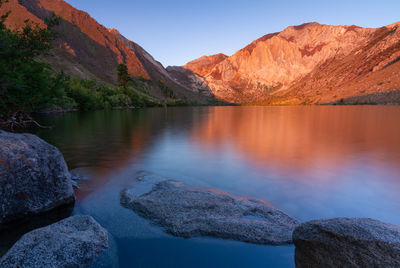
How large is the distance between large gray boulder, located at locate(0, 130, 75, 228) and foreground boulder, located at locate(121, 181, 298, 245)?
8.17 ft

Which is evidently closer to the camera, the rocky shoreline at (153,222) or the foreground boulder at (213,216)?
the rocky shoreline at (153,222)

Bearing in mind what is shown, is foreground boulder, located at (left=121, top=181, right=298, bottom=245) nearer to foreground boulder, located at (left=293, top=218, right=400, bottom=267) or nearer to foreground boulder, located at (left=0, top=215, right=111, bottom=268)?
foreground boulder, located at (left=293, top=218, right=400, bottom=267)

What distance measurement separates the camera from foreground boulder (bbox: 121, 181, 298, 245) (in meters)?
6.31

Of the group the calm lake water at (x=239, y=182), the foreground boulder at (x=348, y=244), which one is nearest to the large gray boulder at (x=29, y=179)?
the calm lake water at (x=239, y=182)

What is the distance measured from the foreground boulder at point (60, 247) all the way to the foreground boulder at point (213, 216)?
196 centimetres

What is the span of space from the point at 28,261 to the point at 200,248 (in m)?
4.01

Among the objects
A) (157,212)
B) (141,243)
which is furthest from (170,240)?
(157,212)

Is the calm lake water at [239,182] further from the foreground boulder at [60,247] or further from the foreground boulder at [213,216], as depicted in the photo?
the foreground boulder at [60,247]

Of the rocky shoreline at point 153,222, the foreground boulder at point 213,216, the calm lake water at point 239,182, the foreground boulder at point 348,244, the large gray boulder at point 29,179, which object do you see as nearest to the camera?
the foreground boulder at point 348,244

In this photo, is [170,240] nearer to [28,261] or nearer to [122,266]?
[122,266]

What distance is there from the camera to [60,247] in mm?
4910

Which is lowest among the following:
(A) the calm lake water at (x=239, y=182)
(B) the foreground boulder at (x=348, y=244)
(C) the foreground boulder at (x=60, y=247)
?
(A) the calm lake water at (x=239, y=182)

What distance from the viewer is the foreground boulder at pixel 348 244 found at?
3.77m

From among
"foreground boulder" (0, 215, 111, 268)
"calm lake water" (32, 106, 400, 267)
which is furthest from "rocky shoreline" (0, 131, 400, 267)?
"calm lake water" (32, 106, 400, 267)
